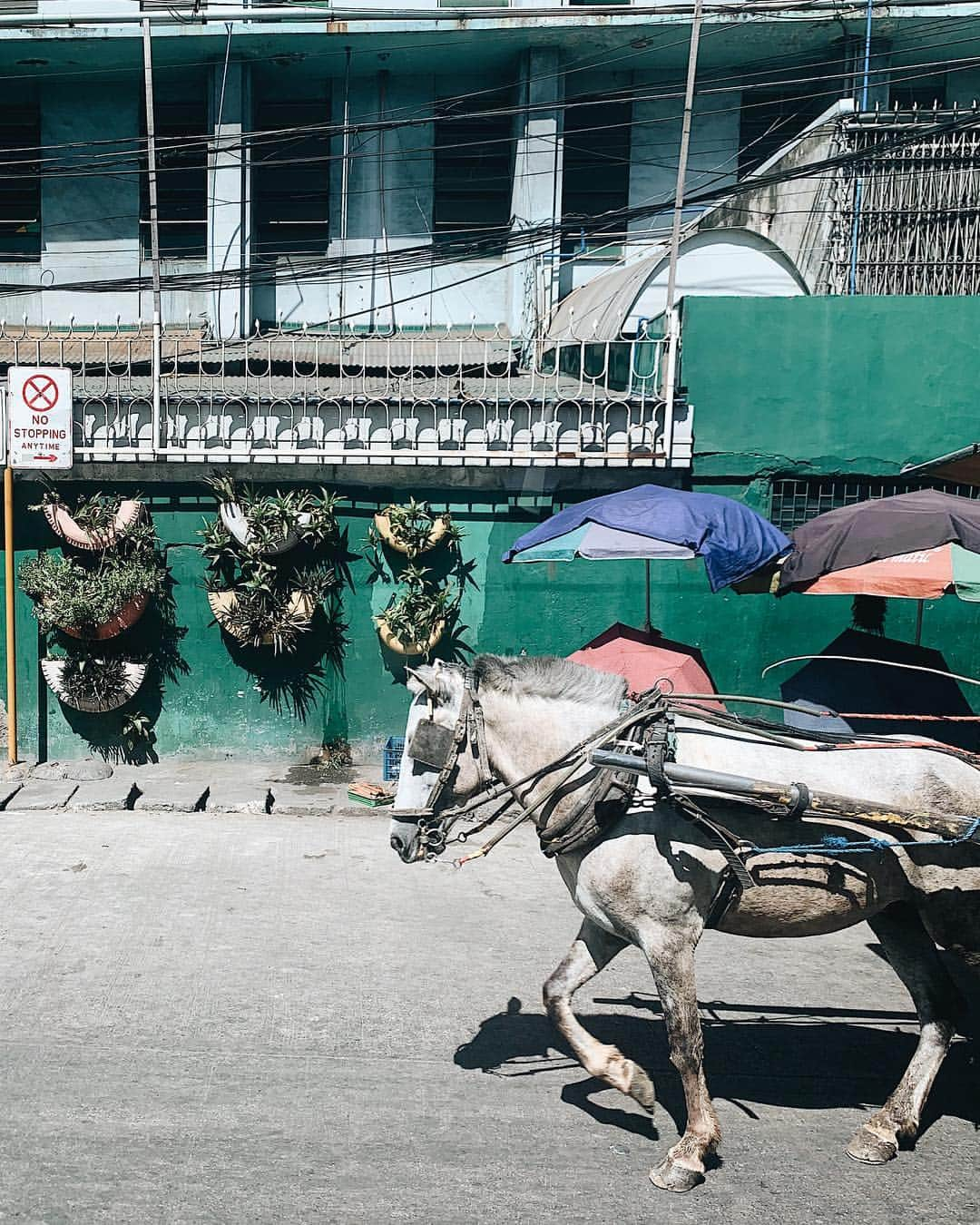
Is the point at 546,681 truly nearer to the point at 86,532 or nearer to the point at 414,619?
the point at 414,619

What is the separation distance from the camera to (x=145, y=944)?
5652 mm

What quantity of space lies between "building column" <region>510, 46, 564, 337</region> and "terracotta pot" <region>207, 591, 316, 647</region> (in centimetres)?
488

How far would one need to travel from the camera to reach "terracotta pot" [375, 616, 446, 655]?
886 centimetres

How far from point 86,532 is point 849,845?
696 centimetres

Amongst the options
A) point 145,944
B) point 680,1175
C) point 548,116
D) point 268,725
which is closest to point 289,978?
point 145,944

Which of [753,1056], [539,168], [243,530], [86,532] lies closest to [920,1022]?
[753,1056]

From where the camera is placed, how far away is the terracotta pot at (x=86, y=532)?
886 centimetres

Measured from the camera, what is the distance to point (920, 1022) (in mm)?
4105

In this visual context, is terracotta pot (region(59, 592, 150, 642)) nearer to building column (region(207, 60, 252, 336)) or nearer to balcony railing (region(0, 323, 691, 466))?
balcony railing (region(0, 323, 691, 466))

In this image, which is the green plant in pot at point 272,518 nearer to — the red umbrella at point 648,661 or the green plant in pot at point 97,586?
the green plant in pot at point 97,586

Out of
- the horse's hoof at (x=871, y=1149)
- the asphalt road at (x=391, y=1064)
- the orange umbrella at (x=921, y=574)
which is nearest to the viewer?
the asphalt road at (x=391, y=1064)

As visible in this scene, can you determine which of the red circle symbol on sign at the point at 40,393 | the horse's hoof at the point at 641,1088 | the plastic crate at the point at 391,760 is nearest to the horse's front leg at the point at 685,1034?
the horse's hoof at the point at 641,1088

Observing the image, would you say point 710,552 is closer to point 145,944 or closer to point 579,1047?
point 579,1047

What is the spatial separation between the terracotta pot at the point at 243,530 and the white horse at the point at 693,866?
5.02 meters
